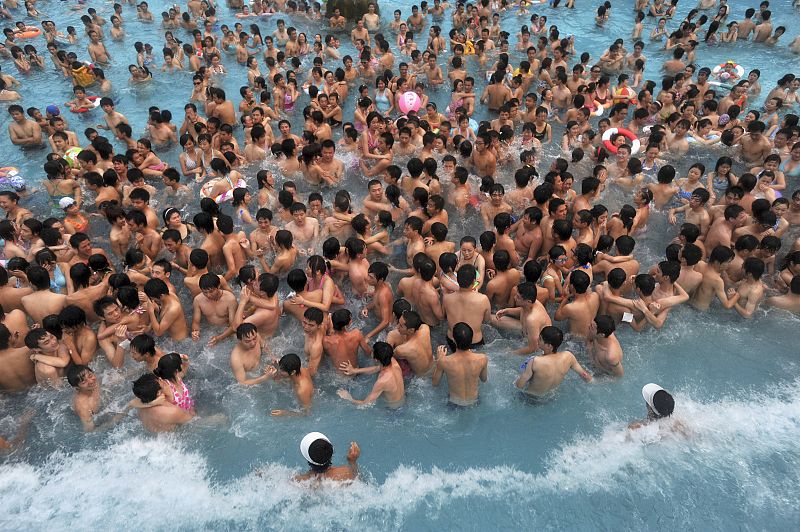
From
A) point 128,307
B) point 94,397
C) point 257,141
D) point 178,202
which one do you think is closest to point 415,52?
point 257,141

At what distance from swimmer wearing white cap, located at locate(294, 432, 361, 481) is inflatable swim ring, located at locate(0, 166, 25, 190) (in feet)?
31.0

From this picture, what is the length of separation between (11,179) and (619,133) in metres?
13.5

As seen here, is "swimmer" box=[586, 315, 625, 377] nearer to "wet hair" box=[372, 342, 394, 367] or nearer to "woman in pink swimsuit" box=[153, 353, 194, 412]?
"wet hair" box=[372, 342, 394, 367]

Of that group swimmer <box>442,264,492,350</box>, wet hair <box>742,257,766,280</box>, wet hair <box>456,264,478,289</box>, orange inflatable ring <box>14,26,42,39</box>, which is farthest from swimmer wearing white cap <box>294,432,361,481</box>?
orange inflatable ring <box>14,26,42,39</box>

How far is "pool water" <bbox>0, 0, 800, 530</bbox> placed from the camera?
5664 mm

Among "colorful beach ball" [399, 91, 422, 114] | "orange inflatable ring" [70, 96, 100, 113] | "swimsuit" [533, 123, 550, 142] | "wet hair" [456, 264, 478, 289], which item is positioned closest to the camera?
"wet hair" [456, 264, 478, 289]

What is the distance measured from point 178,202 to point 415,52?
8916 millimetres

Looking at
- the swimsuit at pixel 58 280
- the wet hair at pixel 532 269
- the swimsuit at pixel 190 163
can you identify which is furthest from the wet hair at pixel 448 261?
the swimsuit at pixel 190 163

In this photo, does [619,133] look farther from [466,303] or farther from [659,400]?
[659,400]

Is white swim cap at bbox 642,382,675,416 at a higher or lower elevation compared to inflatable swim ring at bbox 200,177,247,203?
lower

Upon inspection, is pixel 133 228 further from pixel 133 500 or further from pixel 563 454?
pixel 563 454

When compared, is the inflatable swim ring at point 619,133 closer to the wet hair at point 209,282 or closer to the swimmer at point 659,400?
the swimmer at point 659,400

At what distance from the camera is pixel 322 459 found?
5020 millimetres

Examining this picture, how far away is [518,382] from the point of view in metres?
6.37
